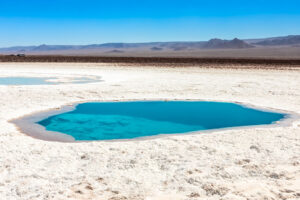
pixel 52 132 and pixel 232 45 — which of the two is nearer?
pixel 52 132

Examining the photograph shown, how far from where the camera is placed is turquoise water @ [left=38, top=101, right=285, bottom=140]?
746cm

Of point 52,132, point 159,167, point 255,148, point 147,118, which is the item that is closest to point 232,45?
point 147,118

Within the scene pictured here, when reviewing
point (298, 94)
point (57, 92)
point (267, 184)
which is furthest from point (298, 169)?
point (57, 92)

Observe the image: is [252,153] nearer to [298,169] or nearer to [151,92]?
[298,169]

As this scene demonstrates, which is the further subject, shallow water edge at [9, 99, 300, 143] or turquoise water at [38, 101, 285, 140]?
turquoise water at [38, 101, 285, 140]

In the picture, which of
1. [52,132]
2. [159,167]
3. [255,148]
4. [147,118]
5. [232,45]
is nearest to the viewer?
[159,167]

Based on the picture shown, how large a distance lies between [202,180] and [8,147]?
3072mm

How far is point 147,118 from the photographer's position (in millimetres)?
8914

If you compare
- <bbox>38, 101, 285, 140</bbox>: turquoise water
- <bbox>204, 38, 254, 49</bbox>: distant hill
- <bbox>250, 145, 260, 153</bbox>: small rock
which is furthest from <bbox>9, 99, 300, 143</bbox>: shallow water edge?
<bbox>204, 38, 254, 49</bbox>: distant hill

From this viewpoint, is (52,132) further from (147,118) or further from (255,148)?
(255,148)

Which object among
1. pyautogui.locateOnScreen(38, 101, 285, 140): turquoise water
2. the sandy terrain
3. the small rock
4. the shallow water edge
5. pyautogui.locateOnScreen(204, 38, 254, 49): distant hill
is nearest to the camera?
the sandy terrain

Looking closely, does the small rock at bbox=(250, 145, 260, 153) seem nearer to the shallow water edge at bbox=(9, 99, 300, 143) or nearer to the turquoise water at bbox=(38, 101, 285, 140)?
the shallow water edge at bbox=(9, 99, 300, 143)

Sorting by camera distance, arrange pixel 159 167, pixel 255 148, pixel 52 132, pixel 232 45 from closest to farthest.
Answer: pixel 159 167
pixel 255 148
pixel 52 132
pixel 232 45

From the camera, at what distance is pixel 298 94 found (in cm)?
1202
